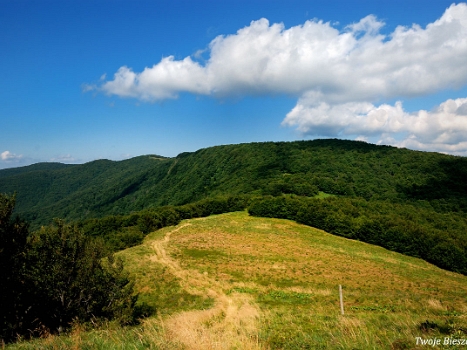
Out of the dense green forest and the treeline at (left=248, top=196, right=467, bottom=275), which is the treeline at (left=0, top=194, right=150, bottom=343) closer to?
the dense green forest

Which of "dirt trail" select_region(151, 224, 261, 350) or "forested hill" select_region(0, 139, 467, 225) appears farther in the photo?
"forested hill" select_region(0, 139, 467, 225)

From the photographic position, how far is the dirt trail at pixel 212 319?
20.3 feet

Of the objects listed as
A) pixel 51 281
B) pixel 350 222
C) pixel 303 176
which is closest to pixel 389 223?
pixel 350 222

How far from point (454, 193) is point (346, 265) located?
7831 cm

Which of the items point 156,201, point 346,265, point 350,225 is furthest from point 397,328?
point 156,201

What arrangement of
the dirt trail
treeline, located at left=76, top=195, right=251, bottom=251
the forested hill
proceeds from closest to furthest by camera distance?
the dirt trail → treeline, located at left=76, top=195, right=251, bottom=251 → the forested hill

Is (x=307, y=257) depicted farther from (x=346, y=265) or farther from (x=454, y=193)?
(x=454, y=193)

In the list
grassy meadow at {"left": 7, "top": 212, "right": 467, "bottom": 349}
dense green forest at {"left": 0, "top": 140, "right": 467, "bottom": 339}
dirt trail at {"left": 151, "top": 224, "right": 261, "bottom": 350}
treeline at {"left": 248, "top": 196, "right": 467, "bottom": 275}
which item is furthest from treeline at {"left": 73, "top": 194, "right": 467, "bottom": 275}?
dirt trail at {"left": 151, "top": 224, "right": 261, "bottom": 350}

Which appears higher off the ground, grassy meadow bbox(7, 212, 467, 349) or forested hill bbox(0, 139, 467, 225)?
forested hill bbox(0, 139, 467, 225)

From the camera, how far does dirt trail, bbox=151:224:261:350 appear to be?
6.19 m

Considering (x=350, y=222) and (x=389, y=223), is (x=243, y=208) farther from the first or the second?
(x=389, y=223)

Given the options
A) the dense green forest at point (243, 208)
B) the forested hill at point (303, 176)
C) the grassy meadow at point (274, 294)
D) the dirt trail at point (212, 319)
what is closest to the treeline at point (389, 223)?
the dense green forest at point (243, 208)

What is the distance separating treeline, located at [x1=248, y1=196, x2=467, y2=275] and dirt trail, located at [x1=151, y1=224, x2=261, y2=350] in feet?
130

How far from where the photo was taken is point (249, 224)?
6506 cm
